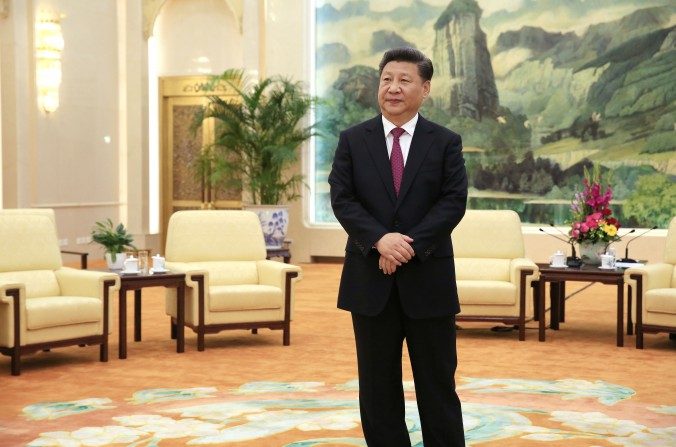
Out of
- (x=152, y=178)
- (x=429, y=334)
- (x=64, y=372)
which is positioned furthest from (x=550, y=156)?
(x=429, y=334)

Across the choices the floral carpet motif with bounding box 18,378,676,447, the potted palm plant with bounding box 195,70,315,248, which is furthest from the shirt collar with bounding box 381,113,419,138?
the potted palm plant with bounding box 195,70,315,248

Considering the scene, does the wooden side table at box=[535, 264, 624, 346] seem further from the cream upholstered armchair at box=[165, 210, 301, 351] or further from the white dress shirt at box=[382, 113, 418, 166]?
the white dress shirt at box=[382, 113, 418, 166]

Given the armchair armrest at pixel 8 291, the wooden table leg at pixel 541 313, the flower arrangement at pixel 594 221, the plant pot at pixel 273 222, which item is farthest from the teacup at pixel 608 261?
the plant pot at pixel 273 222

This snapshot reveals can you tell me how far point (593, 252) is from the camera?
318 inches

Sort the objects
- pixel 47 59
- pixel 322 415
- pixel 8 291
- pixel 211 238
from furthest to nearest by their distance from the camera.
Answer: pixel 47 59, pixel 211 238, pixel 8 291, pixel 322 415

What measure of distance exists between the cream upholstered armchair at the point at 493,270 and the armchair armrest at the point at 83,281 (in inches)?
105

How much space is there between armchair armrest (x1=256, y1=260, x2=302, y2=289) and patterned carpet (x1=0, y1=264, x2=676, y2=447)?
1.55 ft

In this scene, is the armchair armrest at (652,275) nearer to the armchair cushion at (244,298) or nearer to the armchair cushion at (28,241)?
the armchair cushion at (244,298)

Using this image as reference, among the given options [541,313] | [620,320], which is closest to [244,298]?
[541,313]

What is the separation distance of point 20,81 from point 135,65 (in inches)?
100

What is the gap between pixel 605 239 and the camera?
8.03 meters

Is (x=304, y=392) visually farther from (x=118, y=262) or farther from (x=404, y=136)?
(x=404, y=136)

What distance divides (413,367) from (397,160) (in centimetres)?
74

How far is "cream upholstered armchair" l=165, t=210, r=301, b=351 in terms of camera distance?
24.0 feet
